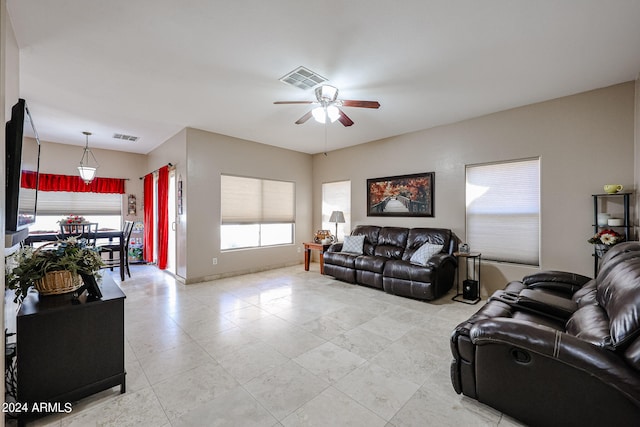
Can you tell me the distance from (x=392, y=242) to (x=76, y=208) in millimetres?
6836

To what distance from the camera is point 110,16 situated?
2.09 meters

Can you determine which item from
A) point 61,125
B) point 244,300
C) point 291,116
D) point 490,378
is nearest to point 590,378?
point 490,378

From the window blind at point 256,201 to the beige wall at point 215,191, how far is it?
0.59ft

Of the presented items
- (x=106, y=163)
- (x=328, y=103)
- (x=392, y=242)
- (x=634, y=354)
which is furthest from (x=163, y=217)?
(x=634, y=354)

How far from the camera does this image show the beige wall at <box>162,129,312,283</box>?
4812mm

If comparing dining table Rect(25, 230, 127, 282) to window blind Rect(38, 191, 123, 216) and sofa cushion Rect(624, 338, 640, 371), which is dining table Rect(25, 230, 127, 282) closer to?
window blind Rect(38, 191, 123, 216)

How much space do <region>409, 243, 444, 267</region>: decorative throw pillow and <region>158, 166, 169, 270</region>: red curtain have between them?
15.8 feet

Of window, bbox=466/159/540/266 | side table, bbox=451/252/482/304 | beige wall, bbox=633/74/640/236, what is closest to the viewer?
beige wall, bbox=633/74/640/236

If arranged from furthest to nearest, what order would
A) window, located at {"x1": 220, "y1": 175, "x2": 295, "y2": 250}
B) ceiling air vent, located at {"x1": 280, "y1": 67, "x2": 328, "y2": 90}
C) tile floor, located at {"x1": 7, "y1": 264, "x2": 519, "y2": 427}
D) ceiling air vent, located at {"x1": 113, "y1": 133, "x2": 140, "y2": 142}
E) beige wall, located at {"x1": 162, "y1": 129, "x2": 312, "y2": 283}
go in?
window, located at {"x1": 220, "y1": 175, "x2": 295, "y2": 250} < ceiling air vent, located at {"x1": 113, "y1": 133, "x2": 140, "y2": 142} < beige wall, located at {"x1": 162, "y1": 129, "x2": 312, "y2": 283} < ceiling air vent, located at {"x1": 280, "y1": 67, "x2": 328, "y2": 90} < tile floor, located at {"x1": 7, "y1": 264, "x2": 519, "y2": 427}

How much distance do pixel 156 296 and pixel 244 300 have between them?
139cm

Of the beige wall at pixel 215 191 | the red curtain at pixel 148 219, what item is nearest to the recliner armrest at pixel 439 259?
the beige wall at pixel 215 191

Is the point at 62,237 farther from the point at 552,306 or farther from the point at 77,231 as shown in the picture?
the point at 552,306

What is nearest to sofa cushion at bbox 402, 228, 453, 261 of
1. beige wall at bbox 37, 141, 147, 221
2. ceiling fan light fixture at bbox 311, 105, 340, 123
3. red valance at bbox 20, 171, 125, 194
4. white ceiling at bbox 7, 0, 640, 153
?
white ceiling at bbox 7, 0, 640, 153

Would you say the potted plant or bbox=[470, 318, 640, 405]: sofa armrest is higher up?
the potted plant
